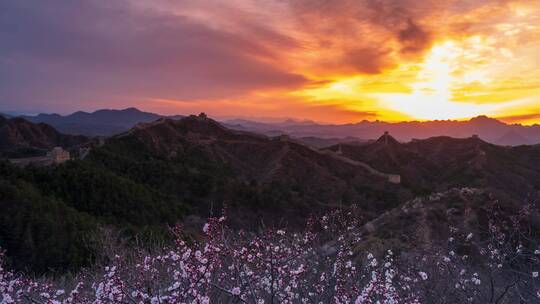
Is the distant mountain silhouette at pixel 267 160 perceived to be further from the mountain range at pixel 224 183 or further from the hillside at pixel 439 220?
the hillside at pixel 439 220

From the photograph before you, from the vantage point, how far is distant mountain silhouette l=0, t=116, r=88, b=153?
90.8m

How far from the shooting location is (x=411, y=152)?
4031 inches

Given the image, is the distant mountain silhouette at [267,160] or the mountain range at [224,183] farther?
the distant mountain silhouette at [267,160]

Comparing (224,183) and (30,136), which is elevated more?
(30,136)

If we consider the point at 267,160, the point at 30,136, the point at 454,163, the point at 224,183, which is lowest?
the point at 224,183

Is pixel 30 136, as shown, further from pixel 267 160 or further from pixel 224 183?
pixel 224 183

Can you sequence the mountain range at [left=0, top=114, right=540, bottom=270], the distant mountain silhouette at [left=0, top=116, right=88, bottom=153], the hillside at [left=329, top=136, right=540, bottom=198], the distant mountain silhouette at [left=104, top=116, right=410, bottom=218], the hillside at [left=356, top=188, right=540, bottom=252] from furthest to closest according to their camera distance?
the distant mountain silhouette at [left=0, top=116, right=88, bottom=153] < the hillside at [left=329, top=136, right=540, bottom=198] < the distant mountain silhouette at [left=104, top=116, right=410, bottom=218] < the mountain range at [left=0, top=114, right=540, bottom=270] < the hillside at [left=356, top=188, right=540, bottom=252]

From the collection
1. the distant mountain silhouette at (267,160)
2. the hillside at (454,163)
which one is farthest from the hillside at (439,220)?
the hillside at (454,163)

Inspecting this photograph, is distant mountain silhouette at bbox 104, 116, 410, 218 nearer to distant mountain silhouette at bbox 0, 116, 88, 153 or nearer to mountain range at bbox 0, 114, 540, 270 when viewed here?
mountain range at bbox 0, 114, 540, 270

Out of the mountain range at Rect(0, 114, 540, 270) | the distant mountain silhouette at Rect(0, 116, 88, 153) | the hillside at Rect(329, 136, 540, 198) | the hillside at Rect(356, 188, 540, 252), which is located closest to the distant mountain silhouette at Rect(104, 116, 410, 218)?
the mountain range at Rect(0, 114, 540, 270)

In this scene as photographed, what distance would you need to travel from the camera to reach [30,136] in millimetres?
96438

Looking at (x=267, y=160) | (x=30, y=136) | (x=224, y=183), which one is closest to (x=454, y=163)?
(x=267, y=160)

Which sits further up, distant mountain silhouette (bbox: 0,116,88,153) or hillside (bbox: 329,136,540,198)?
distant mountain silhouette (bbox: 0,116,88,153)

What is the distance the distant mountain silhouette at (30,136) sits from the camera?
90812 millimetres
